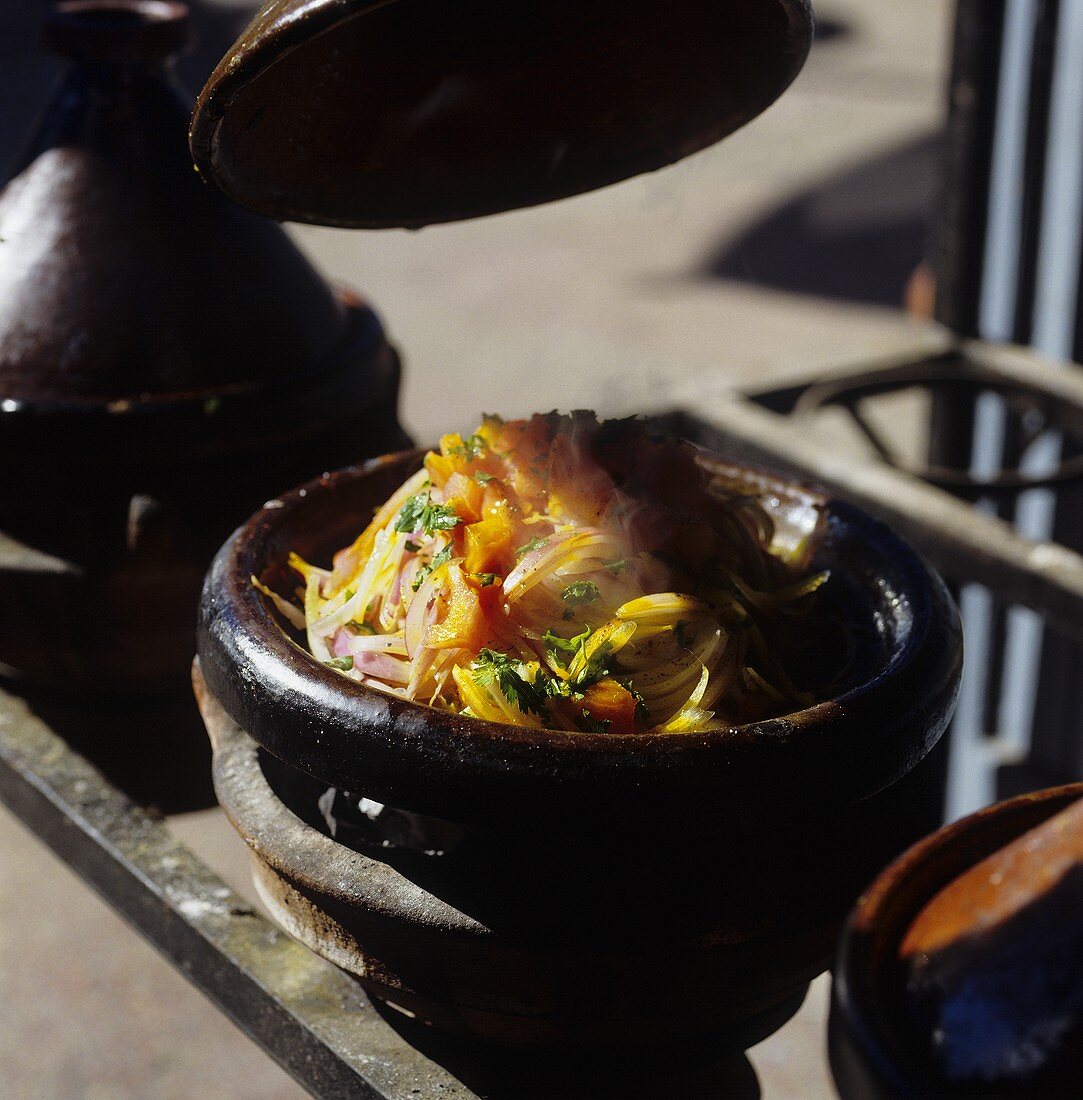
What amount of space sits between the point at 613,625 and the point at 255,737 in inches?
17.8

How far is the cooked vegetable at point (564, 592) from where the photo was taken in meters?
1.58

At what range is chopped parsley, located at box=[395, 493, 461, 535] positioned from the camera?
5.56 feet

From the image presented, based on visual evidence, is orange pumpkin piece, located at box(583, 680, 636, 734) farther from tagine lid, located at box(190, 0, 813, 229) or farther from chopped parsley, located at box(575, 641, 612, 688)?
tagine lid, located at box(190, 0, 813, 229)

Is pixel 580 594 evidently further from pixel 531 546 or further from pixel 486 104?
pixel 486 104

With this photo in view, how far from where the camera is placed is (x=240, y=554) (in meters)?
1.83

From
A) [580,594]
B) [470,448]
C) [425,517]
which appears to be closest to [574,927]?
[580,594]

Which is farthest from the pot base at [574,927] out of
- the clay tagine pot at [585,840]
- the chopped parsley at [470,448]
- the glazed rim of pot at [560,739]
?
the chopped parsley at [470,448]

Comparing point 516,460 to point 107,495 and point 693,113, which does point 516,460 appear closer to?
point 693,113

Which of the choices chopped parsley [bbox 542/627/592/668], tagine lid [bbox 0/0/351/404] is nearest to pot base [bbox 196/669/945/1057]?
chopped parsley [bbox 542/627/592/668]

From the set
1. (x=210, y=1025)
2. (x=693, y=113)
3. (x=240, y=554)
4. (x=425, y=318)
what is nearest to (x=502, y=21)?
(x=693, y=113)

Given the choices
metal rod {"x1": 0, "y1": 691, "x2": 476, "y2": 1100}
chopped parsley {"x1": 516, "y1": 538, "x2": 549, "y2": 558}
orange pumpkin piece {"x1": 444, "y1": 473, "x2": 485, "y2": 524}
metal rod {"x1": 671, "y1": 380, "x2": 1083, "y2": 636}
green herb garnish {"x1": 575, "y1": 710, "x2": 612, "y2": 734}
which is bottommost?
metal rod {"x1": 671, "y1": 380, "x2": 1083, "y2": 636}

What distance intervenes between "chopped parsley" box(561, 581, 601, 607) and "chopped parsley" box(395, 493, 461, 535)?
0.18m

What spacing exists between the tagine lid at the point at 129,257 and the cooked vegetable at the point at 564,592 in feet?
2.65

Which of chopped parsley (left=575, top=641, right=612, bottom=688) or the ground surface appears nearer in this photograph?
chopped parsley (left=575, top=641, right=612, bottom=688)
